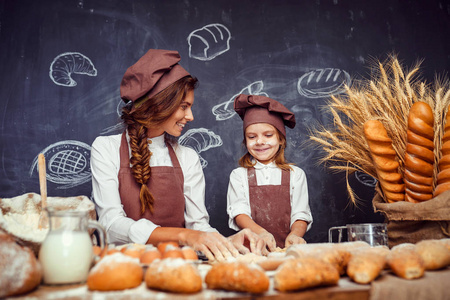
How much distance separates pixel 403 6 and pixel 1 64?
3208mm

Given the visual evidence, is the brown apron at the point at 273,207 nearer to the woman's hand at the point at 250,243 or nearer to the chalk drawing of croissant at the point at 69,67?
the woman's hand at the point at 250,243

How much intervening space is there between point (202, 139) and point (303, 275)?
7.27 ft

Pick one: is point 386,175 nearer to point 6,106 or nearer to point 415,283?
point 415,283

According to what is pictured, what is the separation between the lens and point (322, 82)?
10.2 ft

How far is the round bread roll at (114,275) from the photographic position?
806 millimetres

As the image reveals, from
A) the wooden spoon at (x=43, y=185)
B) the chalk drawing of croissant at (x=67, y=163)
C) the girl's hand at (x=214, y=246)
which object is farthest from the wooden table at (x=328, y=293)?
the chalk drawing of croissant at (x=67, y=163)

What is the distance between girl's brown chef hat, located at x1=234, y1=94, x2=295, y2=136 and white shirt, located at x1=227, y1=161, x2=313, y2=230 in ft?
0.97

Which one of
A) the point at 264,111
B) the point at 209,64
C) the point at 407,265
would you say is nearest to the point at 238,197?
the point at 264,111

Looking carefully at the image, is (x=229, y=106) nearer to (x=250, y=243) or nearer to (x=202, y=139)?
(x=202, y=139)

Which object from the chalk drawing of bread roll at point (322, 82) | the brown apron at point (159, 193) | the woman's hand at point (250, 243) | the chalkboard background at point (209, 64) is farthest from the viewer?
the chalk drawing of bread roll at point (322, 82)

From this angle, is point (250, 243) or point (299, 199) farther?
point (299, 199)

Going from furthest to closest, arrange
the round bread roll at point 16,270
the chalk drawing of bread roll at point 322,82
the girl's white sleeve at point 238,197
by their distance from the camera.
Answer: the chalk drawing of bread roll at point 322,82, the girl's white sleeve at point 238,197, the round bread roll at point 16,270

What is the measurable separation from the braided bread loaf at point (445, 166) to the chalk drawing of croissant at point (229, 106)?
1.63 metres

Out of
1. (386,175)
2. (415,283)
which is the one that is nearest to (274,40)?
(386,175)
